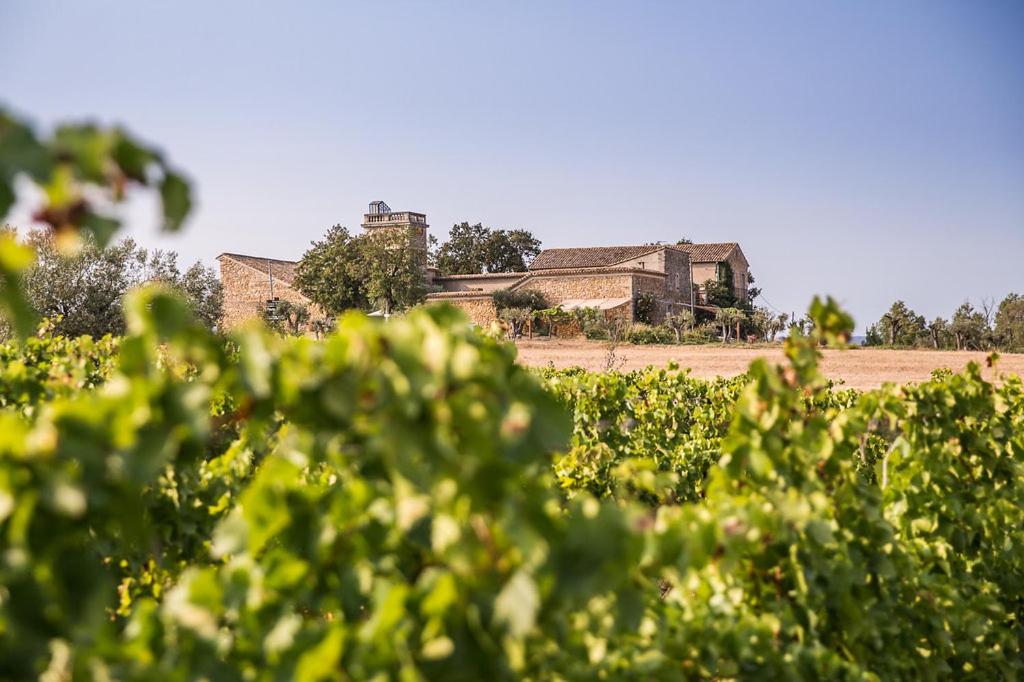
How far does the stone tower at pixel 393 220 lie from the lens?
6084cm

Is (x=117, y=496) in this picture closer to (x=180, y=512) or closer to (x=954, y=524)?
(x=180, y=512)

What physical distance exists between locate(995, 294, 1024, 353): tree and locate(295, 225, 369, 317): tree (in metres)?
33.0

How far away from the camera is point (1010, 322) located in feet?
164

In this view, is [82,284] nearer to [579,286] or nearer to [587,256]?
[579,286]

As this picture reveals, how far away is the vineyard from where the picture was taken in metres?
1.30

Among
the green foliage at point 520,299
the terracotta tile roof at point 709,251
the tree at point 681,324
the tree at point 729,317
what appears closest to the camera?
the tree at point 681,324

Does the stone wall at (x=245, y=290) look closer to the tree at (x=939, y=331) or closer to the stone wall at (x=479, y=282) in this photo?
the stone wall at (x=479, y=282)

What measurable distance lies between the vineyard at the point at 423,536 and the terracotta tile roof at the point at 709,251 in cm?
5750

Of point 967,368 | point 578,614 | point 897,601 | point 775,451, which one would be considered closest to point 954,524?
point 967,368

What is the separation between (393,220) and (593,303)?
20009 millimetres

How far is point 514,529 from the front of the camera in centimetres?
127

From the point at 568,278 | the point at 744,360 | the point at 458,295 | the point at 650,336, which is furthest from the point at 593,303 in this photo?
the point at 744,360

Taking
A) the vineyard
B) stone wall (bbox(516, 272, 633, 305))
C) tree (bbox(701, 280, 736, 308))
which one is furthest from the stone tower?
the vineyard

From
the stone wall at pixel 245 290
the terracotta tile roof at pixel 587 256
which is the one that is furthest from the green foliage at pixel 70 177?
the stone wall at pixel 245 290
